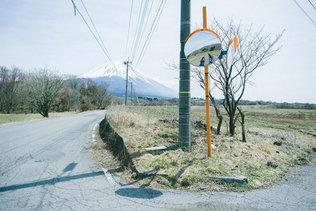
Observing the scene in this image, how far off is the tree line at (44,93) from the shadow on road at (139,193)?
34.3 metres

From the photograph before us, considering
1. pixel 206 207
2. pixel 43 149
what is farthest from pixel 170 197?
pixel 43 149

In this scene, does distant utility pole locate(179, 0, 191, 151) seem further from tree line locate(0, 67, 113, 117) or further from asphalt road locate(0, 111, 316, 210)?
tree line locate(0, 67, 113, 117)

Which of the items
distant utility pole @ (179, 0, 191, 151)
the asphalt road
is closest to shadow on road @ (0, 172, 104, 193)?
the asphalt road

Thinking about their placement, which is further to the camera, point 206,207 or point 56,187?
point 56,187

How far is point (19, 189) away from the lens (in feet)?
10.6

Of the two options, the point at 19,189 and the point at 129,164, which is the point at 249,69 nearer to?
the point at 129,164

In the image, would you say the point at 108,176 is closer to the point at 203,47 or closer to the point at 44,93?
the point at 203,47

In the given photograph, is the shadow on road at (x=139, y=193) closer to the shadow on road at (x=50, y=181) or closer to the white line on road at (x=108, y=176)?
the white line on road at (x=108, y=176)

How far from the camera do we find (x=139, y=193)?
3131 millimetres

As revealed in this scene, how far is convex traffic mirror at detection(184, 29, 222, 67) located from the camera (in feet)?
12.8

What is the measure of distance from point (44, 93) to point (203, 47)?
3491 centimetres

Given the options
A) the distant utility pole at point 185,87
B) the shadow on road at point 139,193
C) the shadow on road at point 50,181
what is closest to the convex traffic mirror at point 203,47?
the distant utility pole at point 185,87

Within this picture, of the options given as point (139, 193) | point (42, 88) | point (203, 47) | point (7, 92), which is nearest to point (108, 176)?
point (139, 193)

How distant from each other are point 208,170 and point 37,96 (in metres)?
35.4
